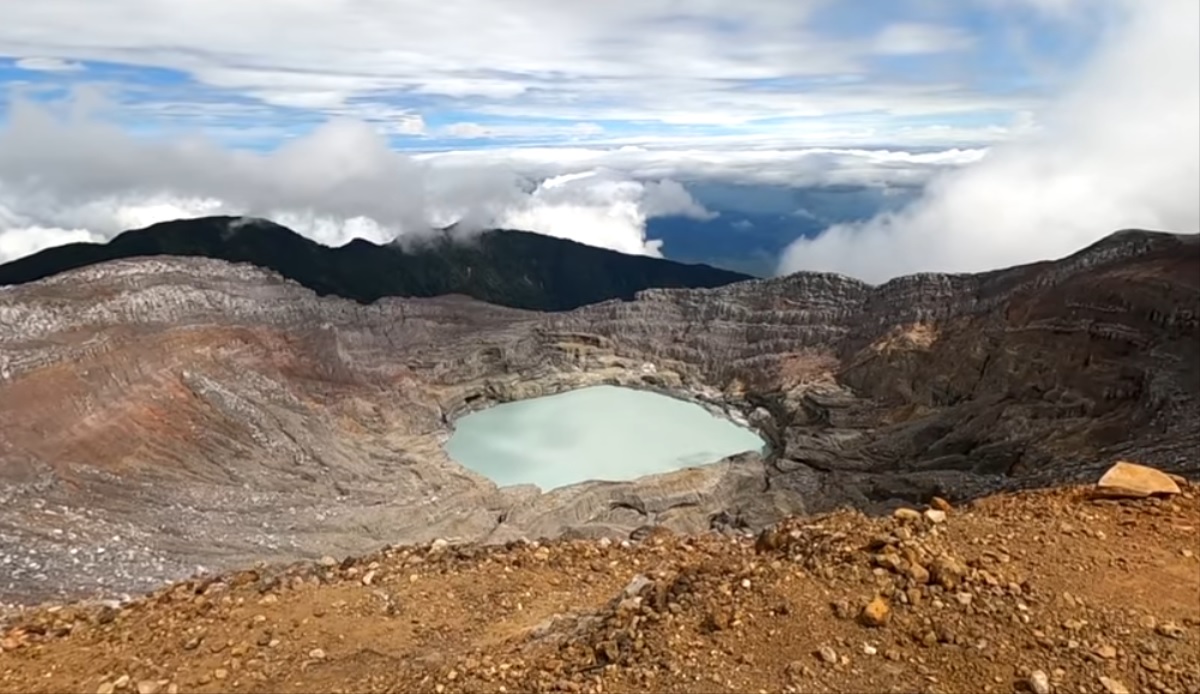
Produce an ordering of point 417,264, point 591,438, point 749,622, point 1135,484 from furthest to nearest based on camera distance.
Answer: point 417,264 < point 591,438 < point 1135,484 < point 749,622

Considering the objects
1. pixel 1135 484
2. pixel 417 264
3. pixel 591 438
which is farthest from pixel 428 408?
pixel 417 264

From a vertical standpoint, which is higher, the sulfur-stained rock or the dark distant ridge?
the dark distant ridge

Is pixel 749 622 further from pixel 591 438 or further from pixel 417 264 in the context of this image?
pixel 417 264

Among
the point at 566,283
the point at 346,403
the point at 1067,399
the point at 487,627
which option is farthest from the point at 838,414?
the point at 566,283

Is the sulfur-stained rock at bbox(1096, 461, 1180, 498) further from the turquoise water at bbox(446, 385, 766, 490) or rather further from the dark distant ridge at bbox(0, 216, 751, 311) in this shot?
the dark distant ridge at bbox(0, 216, 751, 311)

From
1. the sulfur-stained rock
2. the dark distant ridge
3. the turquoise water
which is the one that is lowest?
the turquoise water

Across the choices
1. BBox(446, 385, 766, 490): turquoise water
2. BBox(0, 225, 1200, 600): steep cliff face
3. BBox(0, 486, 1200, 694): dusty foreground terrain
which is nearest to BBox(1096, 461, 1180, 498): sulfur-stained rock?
BBox(0, 486, 1200, 694): dusty foreground terrain

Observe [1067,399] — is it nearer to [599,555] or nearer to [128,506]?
[599,555]
